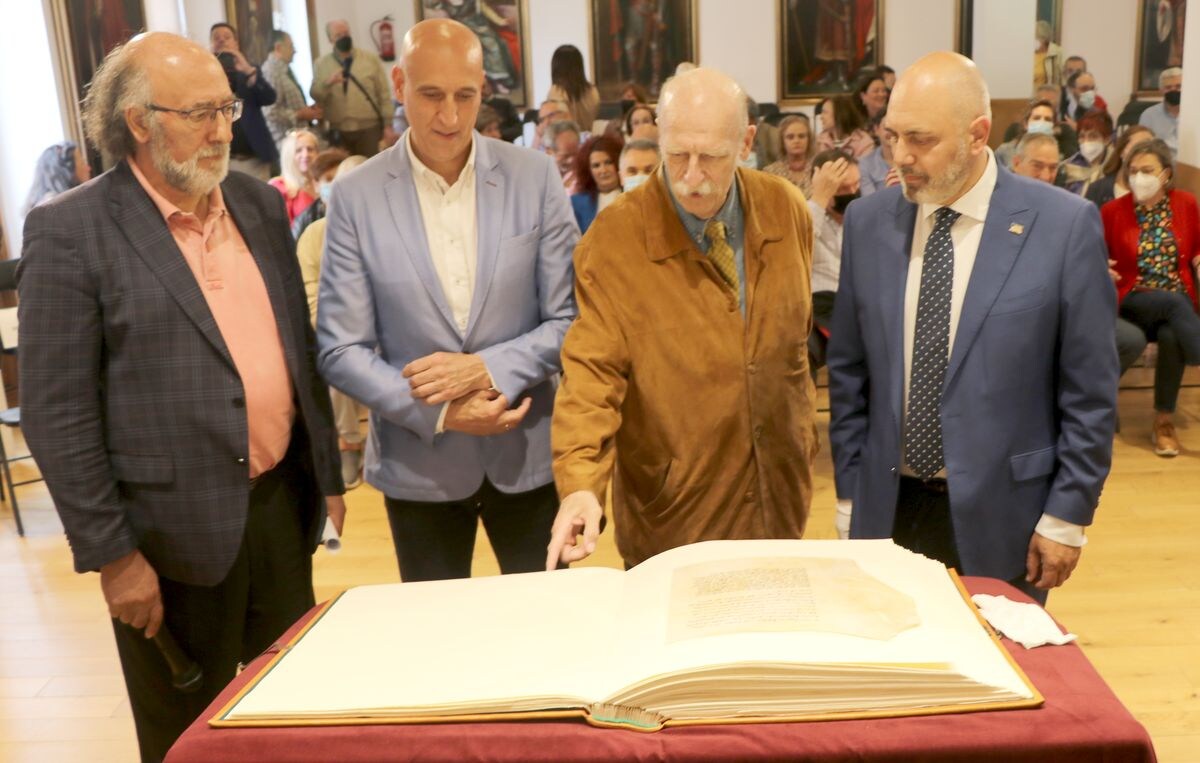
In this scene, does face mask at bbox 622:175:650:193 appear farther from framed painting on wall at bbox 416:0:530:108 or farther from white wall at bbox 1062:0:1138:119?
white wall at bbox 1062:0:1138:119

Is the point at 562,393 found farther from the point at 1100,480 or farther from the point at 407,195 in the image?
the point at 1100,480

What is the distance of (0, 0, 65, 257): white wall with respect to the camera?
7445mm

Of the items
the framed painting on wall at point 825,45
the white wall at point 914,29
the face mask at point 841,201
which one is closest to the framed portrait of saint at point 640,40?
the framed painting on wall at point 825,45

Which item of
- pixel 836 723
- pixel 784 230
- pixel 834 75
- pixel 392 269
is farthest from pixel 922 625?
pixel 834 75

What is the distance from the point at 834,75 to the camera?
1168 centimetres

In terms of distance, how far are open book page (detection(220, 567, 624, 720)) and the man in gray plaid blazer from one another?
69 cm

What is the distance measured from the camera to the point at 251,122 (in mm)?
8711

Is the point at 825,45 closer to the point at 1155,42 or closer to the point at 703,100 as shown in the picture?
the point at 1155,42

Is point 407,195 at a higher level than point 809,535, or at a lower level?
higher

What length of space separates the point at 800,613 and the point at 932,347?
2.90 feet

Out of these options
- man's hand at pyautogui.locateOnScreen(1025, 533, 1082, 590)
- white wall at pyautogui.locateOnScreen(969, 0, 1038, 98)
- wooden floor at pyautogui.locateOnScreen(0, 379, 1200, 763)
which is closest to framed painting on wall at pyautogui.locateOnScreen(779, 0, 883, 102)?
white wall at pyautogui.locateOnScreen(969, 0, 1038, 98)

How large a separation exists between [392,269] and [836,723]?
1.41 metres

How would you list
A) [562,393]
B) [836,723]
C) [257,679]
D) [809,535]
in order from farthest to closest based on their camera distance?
[809,535] → [562,393] → [257,679] → [836,723]

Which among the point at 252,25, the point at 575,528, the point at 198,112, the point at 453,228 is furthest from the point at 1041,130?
the point at 252,25
